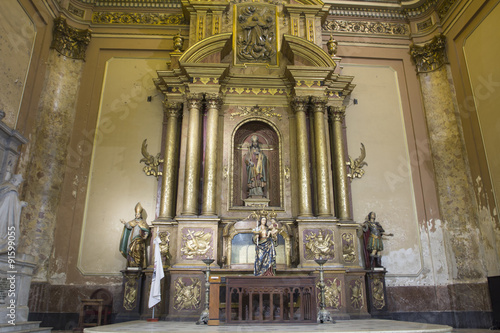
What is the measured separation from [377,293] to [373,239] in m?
1.02

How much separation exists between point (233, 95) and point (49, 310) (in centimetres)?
567

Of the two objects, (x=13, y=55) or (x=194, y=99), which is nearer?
(x=13, y=55)

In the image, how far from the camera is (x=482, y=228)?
26.8 ft

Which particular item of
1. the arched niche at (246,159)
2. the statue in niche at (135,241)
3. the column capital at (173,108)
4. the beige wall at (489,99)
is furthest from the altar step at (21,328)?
the beige wall at (489,99)

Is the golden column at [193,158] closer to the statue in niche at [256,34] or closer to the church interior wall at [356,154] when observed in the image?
the church interior wall at [356,154]

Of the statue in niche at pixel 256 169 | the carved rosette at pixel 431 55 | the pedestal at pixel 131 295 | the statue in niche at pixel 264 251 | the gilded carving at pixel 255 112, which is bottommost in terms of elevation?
the pedestal at pixel 131 295

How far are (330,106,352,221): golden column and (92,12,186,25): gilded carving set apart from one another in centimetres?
443

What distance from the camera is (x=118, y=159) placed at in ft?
→ 28.6

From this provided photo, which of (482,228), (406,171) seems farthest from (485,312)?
(406,171)

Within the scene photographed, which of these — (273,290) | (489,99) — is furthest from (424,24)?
(273,290)

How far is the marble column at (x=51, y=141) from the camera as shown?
784 cm

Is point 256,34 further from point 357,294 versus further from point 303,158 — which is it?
point 357,294

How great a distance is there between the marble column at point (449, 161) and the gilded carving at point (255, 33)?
3.50 metres

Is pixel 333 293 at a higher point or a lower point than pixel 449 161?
lower
